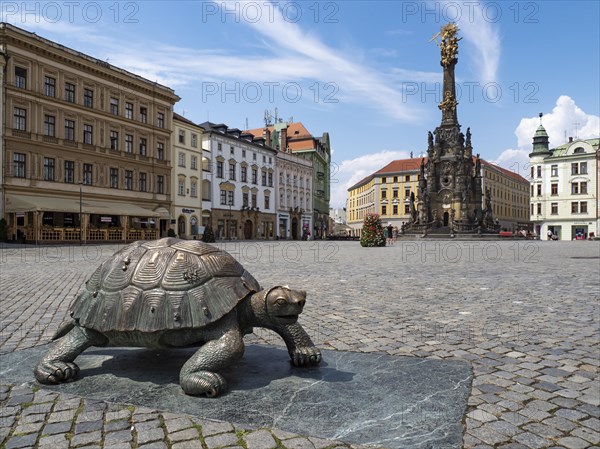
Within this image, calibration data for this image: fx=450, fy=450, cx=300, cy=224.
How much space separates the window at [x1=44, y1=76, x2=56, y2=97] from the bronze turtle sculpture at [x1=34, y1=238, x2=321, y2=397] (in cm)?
3679

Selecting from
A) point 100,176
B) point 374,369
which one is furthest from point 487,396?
point 100,176

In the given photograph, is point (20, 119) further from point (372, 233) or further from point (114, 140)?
point (372, 233)

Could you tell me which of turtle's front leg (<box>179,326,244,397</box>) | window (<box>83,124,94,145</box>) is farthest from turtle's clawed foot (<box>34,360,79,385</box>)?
window (<box>83,124,94,145</box>)

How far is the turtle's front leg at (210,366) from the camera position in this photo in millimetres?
3002

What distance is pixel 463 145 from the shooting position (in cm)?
4684

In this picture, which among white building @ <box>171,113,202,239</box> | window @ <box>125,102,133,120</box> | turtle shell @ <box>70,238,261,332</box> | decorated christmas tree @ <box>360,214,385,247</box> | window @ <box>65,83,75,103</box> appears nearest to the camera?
turtle shell @ <box>70,238,261,332</box>

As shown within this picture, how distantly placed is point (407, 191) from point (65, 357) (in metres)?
90.6

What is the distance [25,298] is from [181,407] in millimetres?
6200

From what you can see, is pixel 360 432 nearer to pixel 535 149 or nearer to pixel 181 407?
pixel 181 407

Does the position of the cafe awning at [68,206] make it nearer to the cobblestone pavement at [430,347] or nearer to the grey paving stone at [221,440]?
the cobblestone pavement at [430,347]

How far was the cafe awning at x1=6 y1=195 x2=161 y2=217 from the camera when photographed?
30.5 metres

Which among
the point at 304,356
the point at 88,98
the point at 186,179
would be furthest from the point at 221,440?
the point at 186,179

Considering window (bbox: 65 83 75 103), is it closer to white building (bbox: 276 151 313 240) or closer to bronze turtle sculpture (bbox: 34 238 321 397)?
white building (bbox: 276 151 313 240)

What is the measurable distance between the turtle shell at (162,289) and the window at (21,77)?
35.6m
